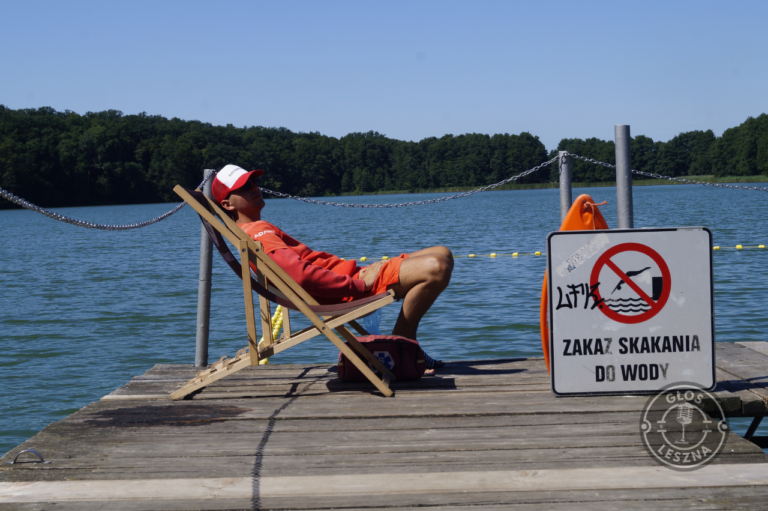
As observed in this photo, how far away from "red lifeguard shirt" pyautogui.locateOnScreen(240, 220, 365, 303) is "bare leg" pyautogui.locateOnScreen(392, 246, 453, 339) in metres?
0.24

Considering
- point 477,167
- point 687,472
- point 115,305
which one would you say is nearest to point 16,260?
point 115,305

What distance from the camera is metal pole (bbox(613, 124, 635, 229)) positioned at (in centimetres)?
376

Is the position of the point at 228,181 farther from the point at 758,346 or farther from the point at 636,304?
the point at 758,346

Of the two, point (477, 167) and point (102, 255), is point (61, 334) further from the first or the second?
point (477, 167)

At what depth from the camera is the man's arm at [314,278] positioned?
3.78m

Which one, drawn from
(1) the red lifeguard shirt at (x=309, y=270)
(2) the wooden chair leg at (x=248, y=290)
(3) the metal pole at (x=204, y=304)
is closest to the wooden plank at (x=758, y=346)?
(1) the red lifeguard shirt at (x=309, y=270)

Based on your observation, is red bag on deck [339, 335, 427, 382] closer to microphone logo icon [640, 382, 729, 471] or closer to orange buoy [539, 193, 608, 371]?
orange buoy [539, 193, 608, 371]

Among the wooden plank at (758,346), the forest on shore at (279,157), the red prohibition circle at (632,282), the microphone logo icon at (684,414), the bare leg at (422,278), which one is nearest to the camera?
the microphone logo icon at (684,414)

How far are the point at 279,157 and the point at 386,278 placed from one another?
101 meters

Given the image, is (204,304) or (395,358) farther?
(204,304)

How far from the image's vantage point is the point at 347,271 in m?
Result: 4.12

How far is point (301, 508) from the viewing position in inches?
90.9

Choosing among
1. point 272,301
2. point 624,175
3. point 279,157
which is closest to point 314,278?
point 272,301

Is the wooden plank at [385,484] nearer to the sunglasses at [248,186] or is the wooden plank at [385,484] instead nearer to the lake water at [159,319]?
the sunglasses at [248,186]
